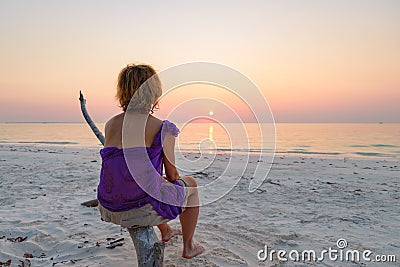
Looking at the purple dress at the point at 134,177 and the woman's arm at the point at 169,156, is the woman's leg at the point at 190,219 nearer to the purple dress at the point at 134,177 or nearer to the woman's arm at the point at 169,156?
the woman's arm at the point at 169,156

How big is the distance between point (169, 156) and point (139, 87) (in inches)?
23.3

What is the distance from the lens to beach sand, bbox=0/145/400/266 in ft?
10.4

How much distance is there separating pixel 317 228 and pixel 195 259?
1.78m

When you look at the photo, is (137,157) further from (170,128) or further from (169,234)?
(169,234)

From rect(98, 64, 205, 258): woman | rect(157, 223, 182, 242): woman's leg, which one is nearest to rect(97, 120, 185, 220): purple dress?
rect(98, 64, 205, 258): woman

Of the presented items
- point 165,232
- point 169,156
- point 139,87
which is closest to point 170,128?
point 169,156

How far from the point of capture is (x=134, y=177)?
93.8 inches

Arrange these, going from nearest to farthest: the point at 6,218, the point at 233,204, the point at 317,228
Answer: the point at 317,228, the point at 6,218, the point at 233,204

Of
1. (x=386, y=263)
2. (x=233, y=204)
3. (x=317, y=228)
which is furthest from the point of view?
(x=233, y=204)

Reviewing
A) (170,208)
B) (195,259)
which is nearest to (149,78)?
(170,208)

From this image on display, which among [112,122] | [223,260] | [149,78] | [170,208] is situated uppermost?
[149,78]

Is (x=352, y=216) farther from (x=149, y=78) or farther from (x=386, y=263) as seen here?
(x=149, y=78)

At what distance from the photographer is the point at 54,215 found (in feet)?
14.6

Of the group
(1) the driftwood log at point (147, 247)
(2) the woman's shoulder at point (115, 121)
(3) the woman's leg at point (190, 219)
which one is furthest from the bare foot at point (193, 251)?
(2) the woman's shoulder at point (115, 121)
